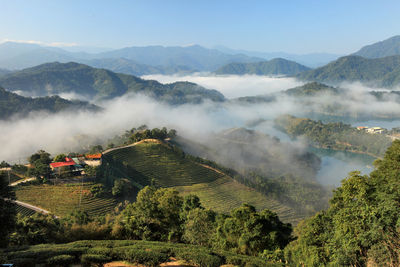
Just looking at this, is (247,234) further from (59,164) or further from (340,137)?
(340,137)

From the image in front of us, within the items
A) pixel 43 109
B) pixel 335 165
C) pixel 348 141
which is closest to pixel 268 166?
pixel 335 165

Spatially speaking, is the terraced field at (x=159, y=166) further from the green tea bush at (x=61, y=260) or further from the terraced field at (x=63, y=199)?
the green tea bush at (x=61, y=260)

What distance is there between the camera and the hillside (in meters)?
122

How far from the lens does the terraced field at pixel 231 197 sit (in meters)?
54.1

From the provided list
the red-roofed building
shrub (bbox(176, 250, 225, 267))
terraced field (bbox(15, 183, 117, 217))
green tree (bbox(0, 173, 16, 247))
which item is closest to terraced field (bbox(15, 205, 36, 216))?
terraced field (bbox(15, 183, 117, 217))

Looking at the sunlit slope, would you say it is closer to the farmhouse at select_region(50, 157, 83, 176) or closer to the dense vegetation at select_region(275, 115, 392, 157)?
the farmhouse at select_region(50, 157, 83, 176)

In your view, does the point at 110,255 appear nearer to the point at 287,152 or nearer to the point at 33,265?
the point at 33,265

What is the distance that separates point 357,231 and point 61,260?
50.2 feet

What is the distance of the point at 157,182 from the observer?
189 ft

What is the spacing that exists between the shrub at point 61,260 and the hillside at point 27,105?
132304 millimetres

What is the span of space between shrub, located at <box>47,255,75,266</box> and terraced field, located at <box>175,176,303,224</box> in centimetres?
3986

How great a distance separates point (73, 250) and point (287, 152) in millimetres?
97186

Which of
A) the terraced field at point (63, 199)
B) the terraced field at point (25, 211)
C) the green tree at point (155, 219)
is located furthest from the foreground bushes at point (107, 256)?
the terraced field at point (63, 199)

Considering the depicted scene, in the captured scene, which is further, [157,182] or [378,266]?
[157,182]
